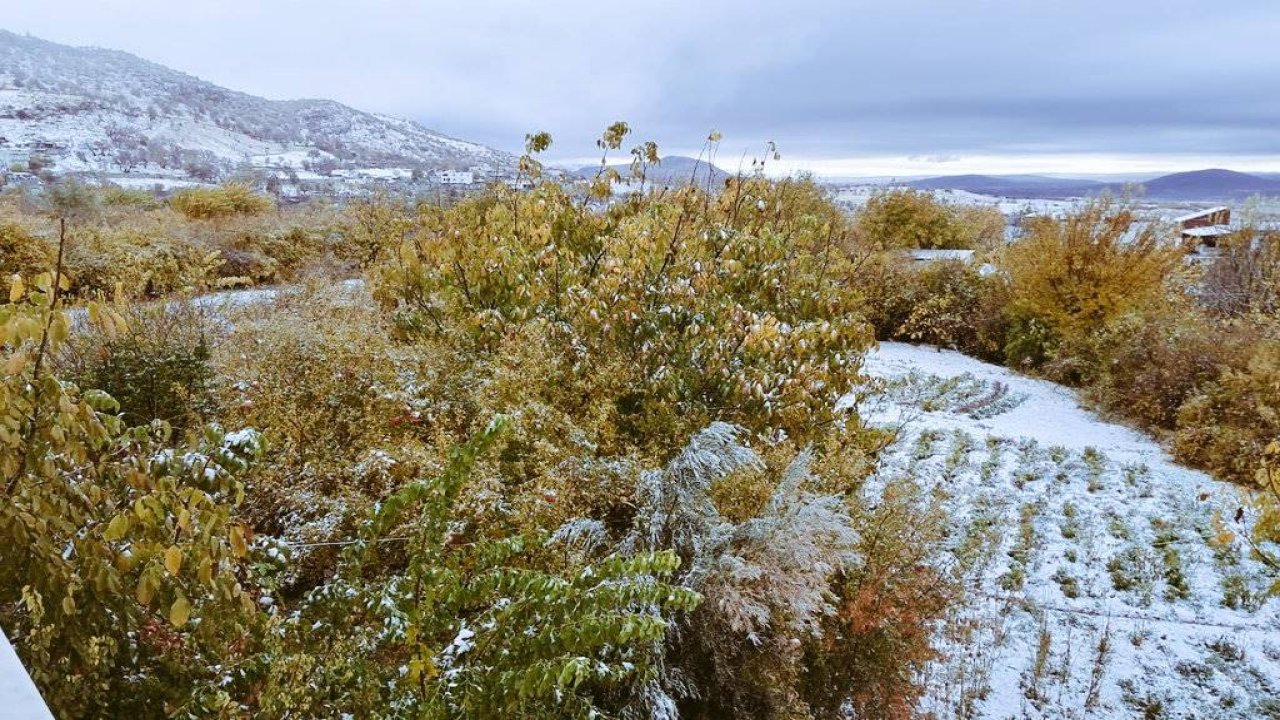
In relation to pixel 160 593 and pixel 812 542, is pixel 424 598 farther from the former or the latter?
pixel 812 542

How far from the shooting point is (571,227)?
7094 millimetres

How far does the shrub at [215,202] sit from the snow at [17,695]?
77.5 feet

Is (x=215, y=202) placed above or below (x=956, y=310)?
above

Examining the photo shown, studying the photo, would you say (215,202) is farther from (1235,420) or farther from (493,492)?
(1235,420)

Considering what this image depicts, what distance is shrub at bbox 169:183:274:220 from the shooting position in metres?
21.7

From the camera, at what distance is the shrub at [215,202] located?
21.7 metres

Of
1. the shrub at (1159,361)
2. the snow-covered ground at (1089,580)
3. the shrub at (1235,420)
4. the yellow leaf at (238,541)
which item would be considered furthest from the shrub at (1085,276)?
the yellow leaf at (238,541)

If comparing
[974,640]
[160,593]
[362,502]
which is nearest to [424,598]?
[160,593]

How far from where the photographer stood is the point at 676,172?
9.11 m

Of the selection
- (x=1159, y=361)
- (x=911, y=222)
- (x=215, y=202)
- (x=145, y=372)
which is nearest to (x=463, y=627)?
(x=145, y=372)

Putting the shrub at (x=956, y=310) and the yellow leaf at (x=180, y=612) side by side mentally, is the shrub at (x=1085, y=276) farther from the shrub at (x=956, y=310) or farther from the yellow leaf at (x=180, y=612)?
the yellow leaf at (x=180, y=612)

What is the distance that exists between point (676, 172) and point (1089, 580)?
6.70m

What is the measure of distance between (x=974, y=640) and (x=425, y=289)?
20.8 ft

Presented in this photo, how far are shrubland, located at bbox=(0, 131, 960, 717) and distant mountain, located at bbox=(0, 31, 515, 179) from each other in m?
17.5
